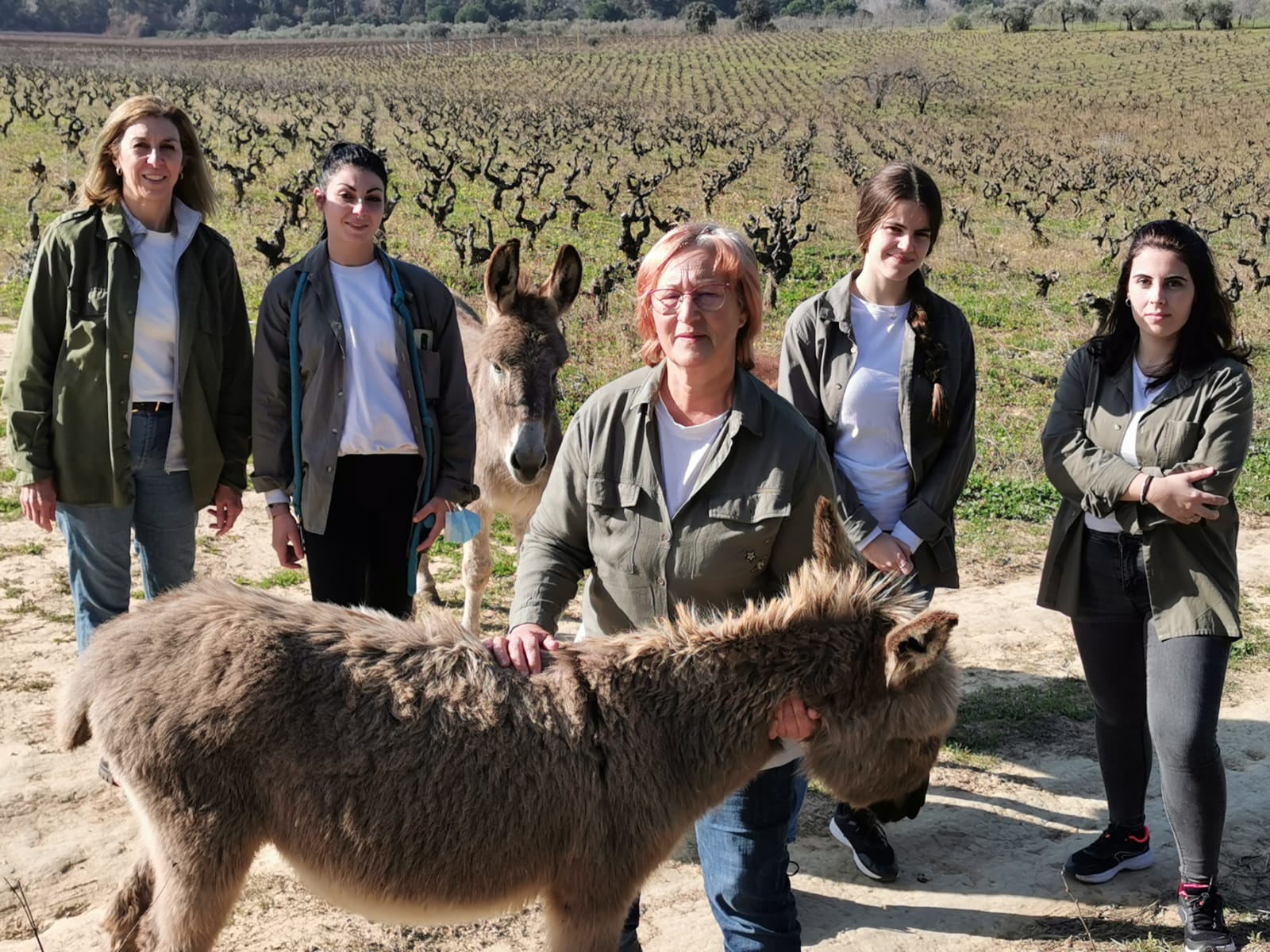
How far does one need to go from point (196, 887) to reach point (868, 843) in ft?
9.13

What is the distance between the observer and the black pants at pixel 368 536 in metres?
4.22

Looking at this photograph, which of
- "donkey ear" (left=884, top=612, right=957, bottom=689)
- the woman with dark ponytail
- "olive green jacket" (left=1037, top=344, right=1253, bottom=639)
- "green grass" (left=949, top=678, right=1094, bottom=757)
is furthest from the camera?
"green grass" (left=949, top=678, right=1094, bottom=757)

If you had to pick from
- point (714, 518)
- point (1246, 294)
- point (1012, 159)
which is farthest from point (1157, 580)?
point (1012, 159)

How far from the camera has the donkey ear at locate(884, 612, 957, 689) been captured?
2561 mm

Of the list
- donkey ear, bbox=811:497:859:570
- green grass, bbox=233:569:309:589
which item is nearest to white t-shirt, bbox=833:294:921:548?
donkey ear, bbox=811:497:859:570

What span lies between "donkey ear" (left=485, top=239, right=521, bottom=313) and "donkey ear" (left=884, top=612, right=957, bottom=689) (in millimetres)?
3517

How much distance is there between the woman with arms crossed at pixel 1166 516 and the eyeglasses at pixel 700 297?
6.05 ft

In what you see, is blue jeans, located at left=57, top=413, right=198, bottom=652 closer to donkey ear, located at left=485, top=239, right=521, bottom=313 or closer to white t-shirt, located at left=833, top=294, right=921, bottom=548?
donkey ear, located at left=485, top=239, right=521, bottom=313

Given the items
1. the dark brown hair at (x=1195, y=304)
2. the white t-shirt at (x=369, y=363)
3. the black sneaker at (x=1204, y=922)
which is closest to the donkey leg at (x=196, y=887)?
the white t-shirt at (x=369, y=363)

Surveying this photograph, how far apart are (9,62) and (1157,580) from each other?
6064 centimetres

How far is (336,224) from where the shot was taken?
402 centimetres

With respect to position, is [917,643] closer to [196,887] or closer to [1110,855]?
[196,887]

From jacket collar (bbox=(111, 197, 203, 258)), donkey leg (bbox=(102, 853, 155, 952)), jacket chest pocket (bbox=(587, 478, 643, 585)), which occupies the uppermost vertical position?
jacket collar (bbox=(111, 197, 203, 258))

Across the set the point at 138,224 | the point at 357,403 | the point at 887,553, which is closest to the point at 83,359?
the point at 138,224
